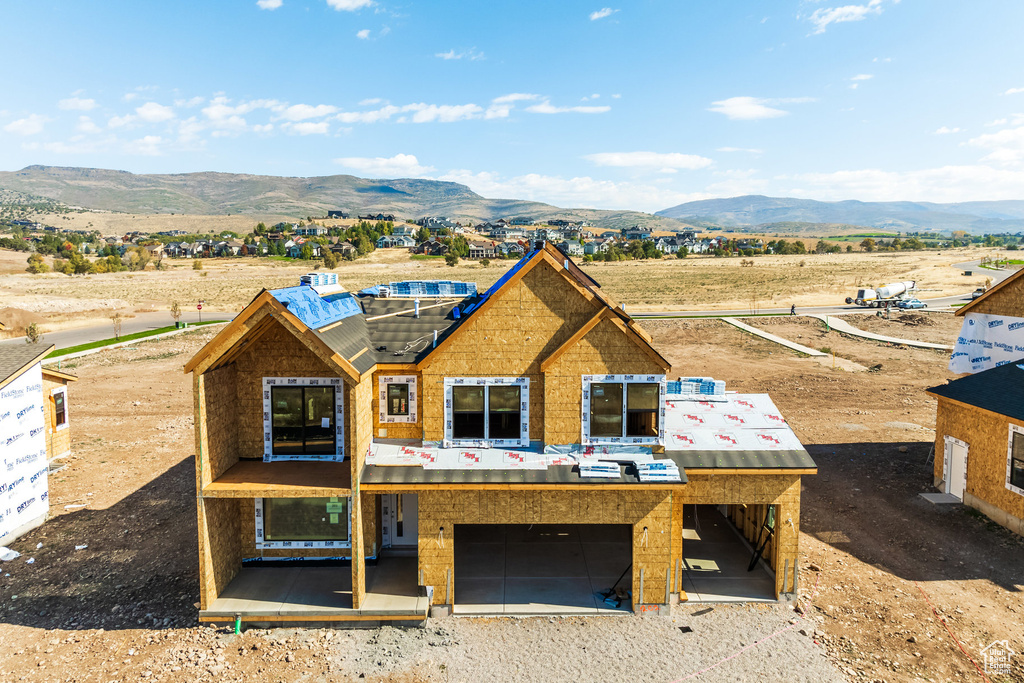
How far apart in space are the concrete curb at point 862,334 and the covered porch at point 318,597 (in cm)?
5118

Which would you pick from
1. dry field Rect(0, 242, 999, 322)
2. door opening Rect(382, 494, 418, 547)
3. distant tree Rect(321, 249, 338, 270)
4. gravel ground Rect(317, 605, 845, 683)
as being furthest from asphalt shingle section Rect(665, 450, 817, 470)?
distant tree Rect(321, 249, 338, 270)

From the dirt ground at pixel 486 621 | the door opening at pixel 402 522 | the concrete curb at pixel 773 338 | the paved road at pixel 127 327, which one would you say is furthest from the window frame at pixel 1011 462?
the paved road at pixel 127 327

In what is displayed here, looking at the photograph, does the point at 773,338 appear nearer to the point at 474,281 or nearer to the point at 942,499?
the point at 942,499

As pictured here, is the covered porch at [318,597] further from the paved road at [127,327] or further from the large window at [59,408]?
the paved road at [127,327]

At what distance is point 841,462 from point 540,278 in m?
18.2

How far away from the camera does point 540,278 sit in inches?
601

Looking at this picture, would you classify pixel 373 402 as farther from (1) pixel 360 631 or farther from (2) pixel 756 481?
(2) pixel 756 481

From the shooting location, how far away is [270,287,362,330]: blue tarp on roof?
13.5 metres

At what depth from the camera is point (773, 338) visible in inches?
2090

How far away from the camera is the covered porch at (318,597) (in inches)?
541

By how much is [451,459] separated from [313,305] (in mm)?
5347

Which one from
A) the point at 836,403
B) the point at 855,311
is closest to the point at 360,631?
the point at 836,403

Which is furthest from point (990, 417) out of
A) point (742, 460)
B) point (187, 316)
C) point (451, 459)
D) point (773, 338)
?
point (187, 316)

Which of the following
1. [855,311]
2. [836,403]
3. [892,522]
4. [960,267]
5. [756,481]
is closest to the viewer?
[756,481]
